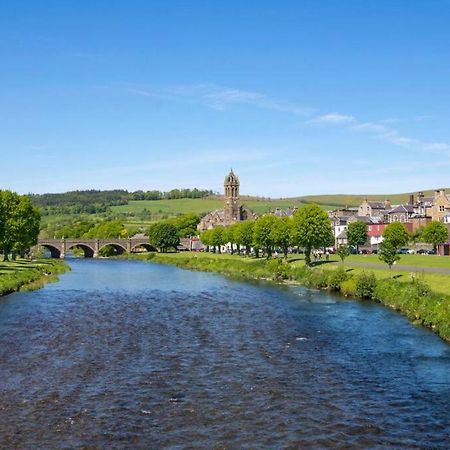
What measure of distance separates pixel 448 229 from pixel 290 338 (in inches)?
3985

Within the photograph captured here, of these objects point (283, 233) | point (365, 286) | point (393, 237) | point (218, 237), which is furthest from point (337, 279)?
point (218, 237)

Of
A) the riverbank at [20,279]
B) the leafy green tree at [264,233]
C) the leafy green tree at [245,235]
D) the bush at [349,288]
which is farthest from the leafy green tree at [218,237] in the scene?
the bush at [349,288]

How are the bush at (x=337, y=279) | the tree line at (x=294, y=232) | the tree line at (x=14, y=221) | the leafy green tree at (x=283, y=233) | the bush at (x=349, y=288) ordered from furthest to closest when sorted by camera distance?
the leafy green tree at (x=283, y=233) → the tree line at (x=294, y=232) → the tree line at (x=14, y=221) → the bush at (x=337, y=279) → the bush at (x=349, y=288)

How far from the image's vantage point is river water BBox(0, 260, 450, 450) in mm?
28938

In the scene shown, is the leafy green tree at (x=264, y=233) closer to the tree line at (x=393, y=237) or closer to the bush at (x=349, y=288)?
the tree line at (x=393, y=237)

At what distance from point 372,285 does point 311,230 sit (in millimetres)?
38335

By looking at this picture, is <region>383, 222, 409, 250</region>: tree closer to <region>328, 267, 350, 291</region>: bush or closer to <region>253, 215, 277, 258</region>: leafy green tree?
<region>253, 215, 277, 258</region>: leafy green tree

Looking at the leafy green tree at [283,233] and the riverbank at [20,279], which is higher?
the leafy green tree at [283,233]

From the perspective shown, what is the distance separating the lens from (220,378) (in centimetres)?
3866

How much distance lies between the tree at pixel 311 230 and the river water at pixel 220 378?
45.0 metres

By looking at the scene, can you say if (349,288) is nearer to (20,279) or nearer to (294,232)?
(294,232)

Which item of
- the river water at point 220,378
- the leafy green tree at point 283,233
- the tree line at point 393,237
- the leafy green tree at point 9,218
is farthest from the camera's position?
the leafy green tree at point 283,233

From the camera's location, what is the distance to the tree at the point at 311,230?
114m

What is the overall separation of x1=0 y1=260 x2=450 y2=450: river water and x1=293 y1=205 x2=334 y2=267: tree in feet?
148
